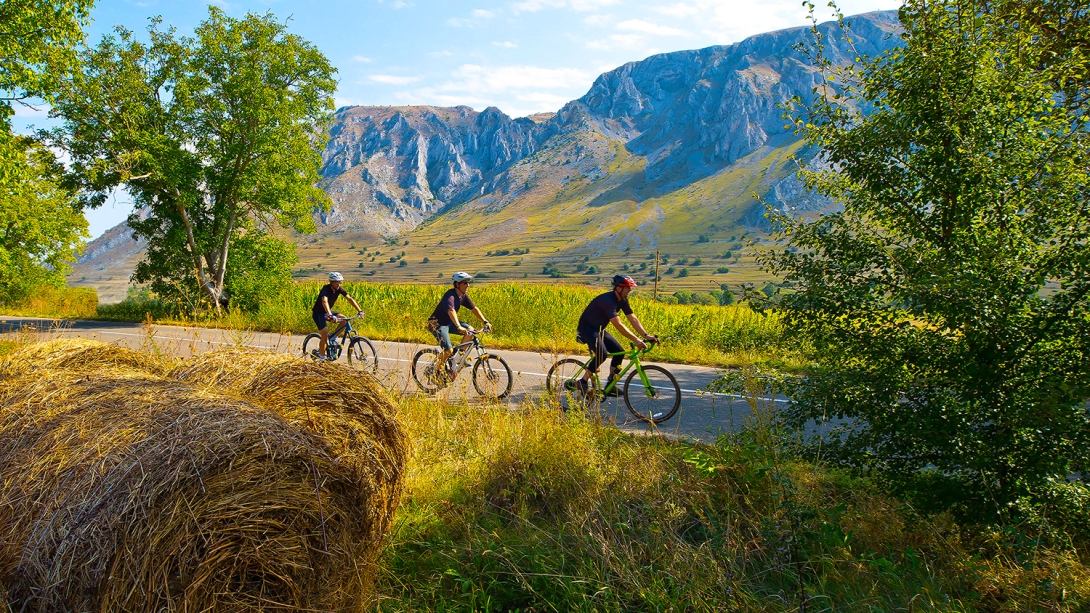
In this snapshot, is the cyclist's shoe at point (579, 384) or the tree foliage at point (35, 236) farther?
the tree foliage at point (35, 236)

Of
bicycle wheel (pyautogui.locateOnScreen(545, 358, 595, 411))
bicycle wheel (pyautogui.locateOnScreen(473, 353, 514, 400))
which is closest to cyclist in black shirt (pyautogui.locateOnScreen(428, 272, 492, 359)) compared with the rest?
bicycle wheel (pyautogui.locateOnScreen(473, 353, 514, 400))

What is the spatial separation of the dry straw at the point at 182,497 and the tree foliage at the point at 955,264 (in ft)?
10.3

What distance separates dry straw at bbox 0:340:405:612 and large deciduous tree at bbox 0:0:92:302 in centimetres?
1409

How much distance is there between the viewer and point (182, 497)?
2.75 m

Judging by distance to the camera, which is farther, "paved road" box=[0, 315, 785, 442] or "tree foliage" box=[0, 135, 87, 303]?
"tree foliage" box=[0, 135, 87, 303]

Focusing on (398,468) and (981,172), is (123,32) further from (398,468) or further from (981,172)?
(981,172)

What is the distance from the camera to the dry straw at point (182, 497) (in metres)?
2.65

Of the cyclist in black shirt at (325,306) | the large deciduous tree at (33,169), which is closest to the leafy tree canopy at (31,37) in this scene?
the large deciduous tree at (33,169)

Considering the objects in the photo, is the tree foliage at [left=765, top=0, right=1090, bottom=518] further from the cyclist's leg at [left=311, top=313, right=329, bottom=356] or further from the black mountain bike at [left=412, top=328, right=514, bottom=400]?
the cyclist's leg at [left=311, top=313, right=329, bottom=356]

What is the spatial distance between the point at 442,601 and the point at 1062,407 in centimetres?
350

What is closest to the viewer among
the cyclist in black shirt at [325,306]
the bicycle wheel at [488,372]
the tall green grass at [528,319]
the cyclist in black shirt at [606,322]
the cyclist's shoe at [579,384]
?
the cyclist's shoe at [579,384]

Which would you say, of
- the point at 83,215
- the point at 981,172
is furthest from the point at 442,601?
the point at 83,215

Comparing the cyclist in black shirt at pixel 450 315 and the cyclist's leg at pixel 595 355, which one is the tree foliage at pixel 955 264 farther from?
the cyclist in black shirt at pixel 450 315

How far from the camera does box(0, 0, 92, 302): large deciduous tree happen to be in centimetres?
1409
